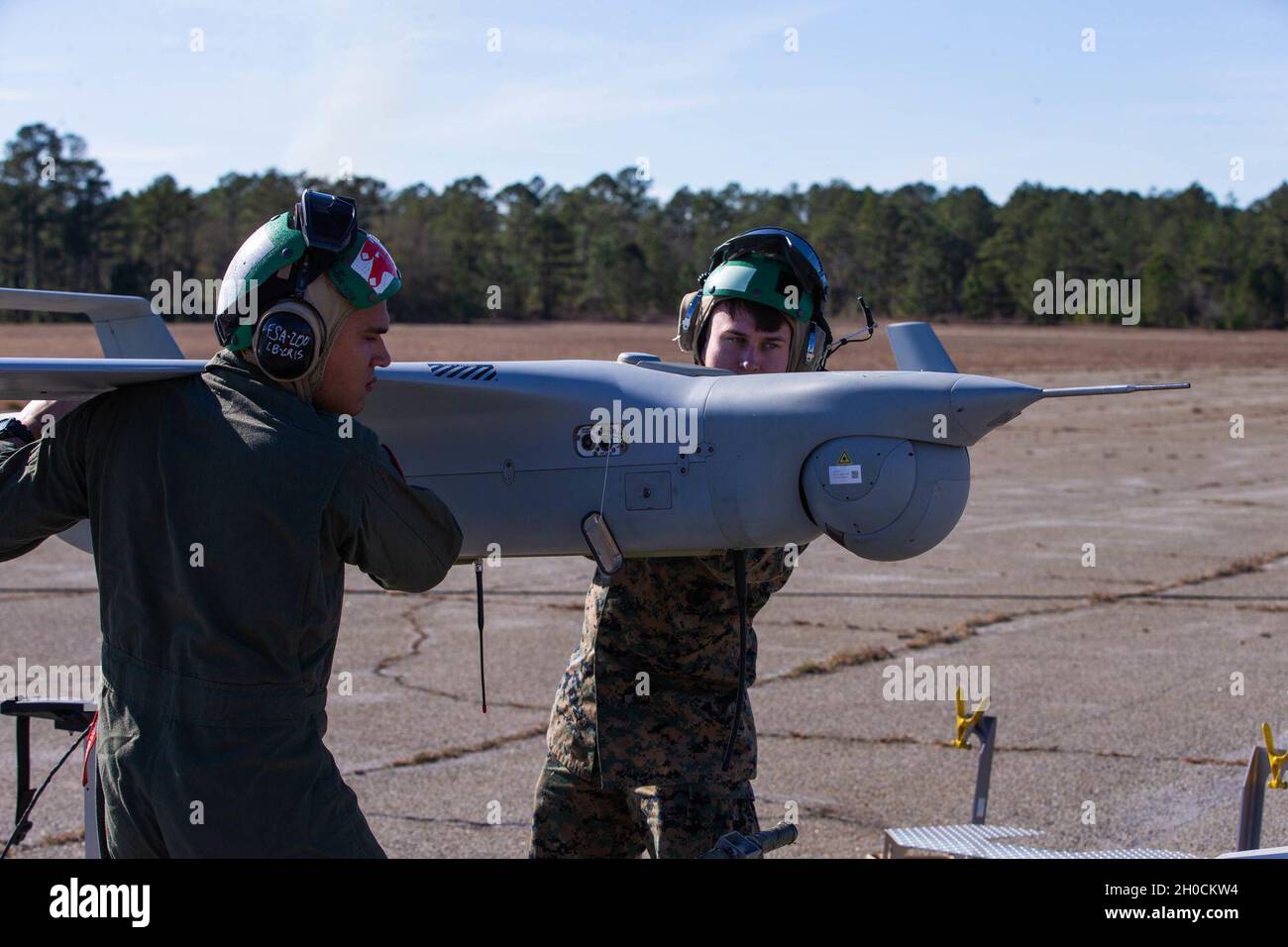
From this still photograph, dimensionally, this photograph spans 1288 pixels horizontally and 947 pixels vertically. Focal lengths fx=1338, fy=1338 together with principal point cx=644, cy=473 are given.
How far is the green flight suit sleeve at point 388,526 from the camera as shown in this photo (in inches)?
90.4

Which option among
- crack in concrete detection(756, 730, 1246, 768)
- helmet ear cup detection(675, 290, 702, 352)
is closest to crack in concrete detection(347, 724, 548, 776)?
crack in concrete detection(756, 730, 1246, 768)

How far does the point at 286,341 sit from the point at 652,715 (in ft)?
4.71

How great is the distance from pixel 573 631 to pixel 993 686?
2.84 m

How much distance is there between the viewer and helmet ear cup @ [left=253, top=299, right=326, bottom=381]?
233cm

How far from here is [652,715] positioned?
331cm

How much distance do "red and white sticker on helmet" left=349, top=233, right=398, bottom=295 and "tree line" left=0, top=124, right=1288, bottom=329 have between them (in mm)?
53487

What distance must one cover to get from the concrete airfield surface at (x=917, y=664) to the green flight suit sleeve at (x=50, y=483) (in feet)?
2.16

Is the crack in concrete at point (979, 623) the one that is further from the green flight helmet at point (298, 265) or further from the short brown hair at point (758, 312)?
the green flight helmet at point (298, 265)
